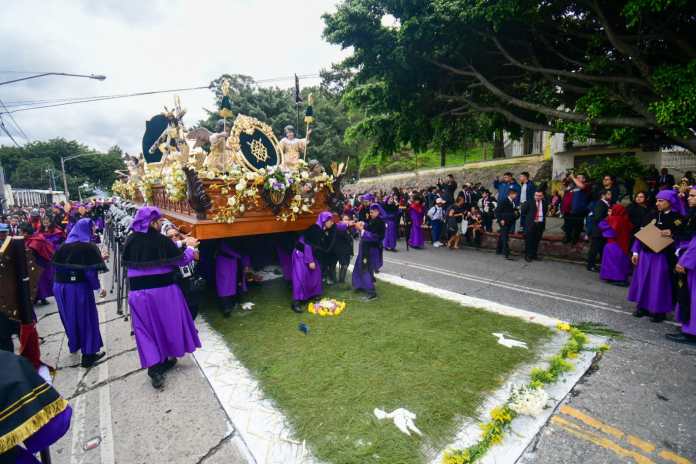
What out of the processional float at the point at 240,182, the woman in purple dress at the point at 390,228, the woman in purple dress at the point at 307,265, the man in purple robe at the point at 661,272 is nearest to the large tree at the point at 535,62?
the man in purple robe at the point at 661,272

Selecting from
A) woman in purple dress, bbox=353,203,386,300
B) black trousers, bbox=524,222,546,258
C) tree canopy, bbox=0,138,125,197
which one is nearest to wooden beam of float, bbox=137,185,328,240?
woman in purple dress, bbox=353,203,386,300

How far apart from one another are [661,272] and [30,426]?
7.09 meters

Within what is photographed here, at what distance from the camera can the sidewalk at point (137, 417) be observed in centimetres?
287

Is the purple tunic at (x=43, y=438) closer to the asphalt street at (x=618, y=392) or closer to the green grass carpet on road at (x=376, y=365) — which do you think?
the green grass carpet on road at (x=376, y=365)

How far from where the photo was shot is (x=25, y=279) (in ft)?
8.91

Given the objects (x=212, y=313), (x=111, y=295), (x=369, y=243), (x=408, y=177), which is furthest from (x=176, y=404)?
(x=408, y=177)

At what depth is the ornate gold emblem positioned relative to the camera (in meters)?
6.54

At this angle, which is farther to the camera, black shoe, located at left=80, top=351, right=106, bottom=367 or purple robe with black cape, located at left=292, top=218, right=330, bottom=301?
purple robe with black cape, located at left=292, top=218, right=330, bottom=301

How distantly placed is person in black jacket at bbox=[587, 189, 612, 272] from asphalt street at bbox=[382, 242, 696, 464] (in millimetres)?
1184

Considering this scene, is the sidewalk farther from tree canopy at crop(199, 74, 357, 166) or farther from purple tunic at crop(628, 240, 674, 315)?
tree canopy at crop(199, 74, 357, 166)

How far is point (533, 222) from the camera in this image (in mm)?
9062

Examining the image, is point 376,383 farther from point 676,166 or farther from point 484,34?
point 676,166

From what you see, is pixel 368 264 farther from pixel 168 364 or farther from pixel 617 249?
pixel 617 249

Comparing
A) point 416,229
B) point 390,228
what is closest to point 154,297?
point 390,228
